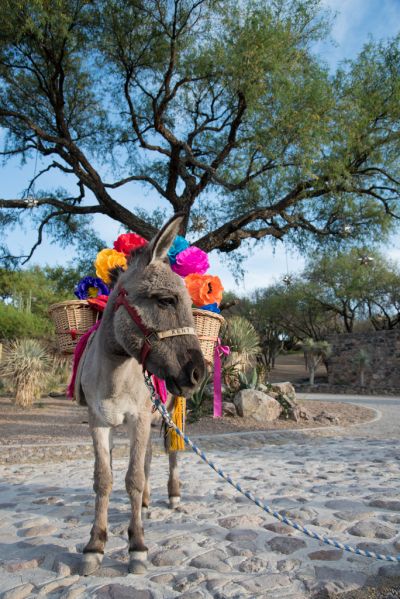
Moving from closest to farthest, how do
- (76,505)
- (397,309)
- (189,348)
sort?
(189,348) → (76,505) → (397,309)

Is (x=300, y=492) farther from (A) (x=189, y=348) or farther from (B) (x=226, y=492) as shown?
(A) (x=189, y=348)

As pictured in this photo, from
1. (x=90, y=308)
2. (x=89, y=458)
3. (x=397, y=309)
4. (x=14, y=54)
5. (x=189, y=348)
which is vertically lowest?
(x=89, y=458)

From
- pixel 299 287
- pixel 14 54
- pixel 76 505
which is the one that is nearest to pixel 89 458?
pixel 76 505

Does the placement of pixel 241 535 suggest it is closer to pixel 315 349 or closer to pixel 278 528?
pixel 278 528

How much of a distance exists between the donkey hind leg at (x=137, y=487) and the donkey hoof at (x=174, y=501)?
4.34ft

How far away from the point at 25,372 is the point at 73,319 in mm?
10603

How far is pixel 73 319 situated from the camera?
4324mm

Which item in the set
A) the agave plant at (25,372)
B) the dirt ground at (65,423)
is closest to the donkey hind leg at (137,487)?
the dirt ground at (65,423)

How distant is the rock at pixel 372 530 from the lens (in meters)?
3.60

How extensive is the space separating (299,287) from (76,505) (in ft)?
114

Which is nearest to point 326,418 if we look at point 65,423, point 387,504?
point 65,423

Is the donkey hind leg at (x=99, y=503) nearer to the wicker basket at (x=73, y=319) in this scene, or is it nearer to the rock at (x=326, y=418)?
the wicker basket at (x=73, y=319)

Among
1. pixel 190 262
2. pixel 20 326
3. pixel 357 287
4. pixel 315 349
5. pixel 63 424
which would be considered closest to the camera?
pixel 190 262

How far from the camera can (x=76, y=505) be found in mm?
4668
